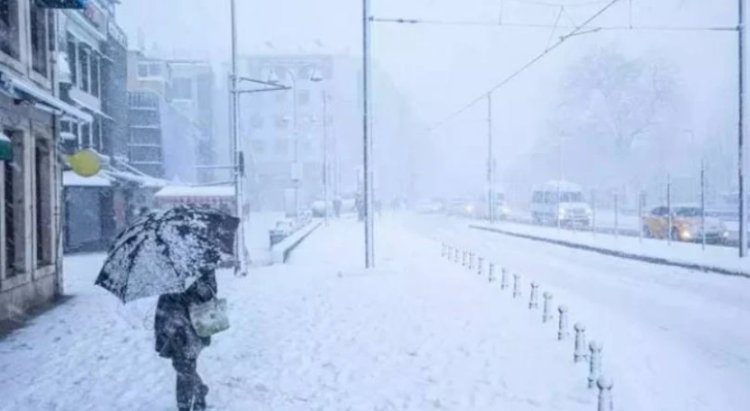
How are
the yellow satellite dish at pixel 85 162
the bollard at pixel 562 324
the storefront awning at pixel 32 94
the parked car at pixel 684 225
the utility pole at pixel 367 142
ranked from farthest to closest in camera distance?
1. the parked car at pixel 684 225
2. the utility pole at pixel 367 142
3. the yellow satellite dish at pixel 85 162
4. the storefront awning at pixel 32 94
5. the bollard at pixel 562 324

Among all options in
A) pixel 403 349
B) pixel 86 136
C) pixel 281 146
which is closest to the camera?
pixel 403 349

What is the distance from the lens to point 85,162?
13.3m

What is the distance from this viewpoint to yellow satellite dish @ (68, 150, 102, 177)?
13.3 meters

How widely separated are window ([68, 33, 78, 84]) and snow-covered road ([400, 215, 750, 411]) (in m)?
18.6

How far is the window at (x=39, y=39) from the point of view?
13.5m

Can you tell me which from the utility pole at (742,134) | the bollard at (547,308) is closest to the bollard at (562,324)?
the bollard at (547,308)

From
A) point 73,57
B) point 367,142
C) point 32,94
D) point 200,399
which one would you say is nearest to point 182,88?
point 73,57

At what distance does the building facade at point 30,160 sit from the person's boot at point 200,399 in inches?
234

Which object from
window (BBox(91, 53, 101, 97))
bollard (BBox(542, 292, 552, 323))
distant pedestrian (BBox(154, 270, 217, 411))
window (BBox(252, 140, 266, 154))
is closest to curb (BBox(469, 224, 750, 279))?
bollard (BBox(542, 292, 552, 323))

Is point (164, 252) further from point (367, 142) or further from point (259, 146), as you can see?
point (259, 146)

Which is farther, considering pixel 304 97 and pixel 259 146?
pixel 304 97

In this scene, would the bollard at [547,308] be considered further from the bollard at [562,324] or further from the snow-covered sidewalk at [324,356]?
the bollard at [562,324]

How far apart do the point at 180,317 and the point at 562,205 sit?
38317 mm

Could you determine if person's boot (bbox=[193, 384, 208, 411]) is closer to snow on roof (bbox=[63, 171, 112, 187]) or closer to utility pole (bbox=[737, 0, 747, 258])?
utility pole (bbox=[737, 0, 747, 258])
